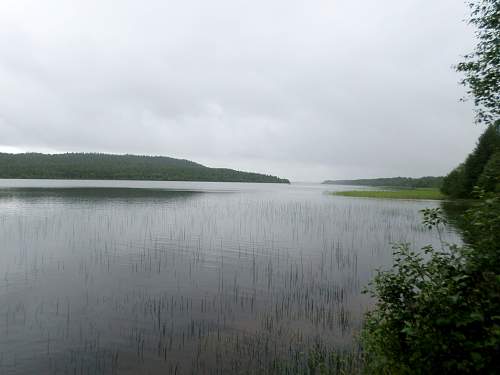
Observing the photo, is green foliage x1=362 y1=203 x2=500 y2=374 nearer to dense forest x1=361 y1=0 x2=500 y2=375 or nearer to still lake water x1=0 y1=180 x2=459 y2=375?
dense forest x1=361 y1=0 x2=500 y2=375

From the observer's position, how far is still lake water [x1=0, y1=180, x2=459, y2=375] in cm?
978

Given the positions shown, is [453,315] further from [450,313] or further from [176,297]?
[176,297]

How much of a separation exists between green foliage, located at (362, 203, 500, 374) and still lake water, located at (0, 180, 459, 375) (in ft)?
13.9

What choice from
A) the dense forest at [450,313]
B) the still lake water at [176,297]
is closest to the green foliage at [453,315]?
the dense forest at [450,313]

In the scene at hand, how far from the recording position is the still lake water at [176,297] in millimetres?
9781

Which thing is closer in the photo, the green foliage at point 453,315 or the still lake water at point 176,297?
the green foliage at point 453,315

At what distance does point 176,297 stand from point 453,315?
40.1 feet

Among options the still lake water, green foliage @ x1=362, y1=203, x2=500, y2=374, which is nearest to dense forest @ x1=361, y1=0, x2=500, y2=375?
green foliage @ x1=362, y1=203, x2=500, y2=374

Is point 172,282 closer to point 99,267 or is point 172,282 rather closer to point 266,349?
point 99,267

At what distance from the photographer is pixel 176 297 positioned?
1455 centimetres

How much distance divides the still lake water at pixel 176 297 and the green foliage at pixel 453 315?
13.9 feet

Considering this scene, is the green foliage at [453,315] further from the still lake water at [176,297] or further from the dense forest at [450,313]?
the still lake water at [176,297]

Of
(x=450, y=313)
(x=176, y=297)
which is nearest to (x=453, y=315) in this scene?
(x=450, y=313)

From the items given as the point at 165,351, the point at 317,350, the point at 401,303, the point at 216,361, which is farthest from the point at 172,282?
the point at 401,303
